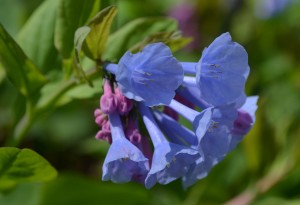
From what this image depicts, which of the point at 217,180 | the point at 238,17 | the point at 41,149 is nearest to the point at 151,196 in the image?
the point at 217,180

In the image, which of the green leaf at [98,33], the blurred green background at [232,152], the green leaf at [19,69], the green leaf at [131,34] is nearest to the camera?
the green leaf at [98,33]

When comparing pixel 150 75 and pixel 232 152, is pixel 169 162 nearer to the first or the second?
pixel 150 75

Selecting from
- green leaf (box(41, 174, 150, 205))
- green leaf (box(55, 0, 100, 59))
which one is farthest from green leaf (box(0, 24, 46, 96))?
green leaf (box(41, 174, 150, 205))

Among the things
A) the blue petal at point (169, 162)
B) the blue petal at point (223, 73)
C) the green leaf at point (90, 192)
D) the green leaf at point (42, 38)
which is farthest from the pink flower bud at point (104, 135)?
the green leaf at point (90, 192)

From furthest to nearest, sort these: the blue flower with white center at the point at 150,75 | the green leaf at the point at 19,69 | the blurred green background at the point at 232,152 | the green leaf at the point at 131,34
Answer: the blurred green background at the point at 232,152, the green leaf at the point at 131,34, the green leaf at the point at 19,69, the blue flower with white center at the point at 150,75

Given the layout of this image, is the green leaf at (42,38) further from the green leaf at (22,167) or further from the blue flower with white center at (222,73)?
the blue flower with white center at (222,73)

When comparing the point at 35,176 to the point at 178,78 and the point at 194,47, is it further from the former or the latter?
the point at 194,47

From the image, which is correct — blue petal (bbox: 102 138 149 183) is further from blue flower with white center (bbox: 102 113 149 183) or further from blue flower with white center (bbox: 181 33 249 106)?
blue flower with white center (bbox: 181 33 249 106)

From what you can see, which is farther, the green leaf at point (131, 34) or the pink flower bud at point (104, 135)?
the green leaf at point (131, 34)
